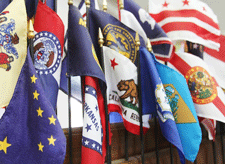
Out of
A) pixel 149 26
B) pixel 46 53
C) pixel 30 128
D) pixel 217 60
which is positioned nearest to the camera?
pixel 30 128

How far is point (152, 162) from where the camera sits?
52.4 inches

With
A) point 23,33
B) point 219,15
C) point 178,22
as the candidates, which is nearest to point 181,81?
point 178,22

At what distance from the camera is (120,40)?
1.15 metres

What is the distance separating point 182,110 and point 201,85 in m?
0.30

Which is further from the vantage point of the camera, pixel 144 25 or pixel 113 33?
pixel 144 25

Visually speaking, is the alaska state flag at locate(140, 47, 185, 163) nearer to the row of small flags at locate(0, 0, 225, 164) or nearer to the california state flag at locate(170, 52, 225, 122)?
the row of small flags at locate(0, 0, 225, 164)

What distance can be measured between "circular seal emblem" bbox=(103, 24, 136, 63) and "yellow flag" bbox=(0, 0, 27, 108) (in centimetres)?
40

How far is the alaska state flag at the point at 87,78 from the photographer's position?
908 millimetres

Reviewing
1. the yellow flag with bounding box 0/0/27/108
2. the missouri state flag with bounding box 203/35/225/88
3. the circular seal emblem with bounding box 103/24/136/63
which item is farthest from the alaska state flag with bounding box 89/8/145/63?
the missouri state flag with bounding box 203/35/225/88

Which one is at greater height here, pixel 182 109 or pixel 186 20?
pixel 186 20

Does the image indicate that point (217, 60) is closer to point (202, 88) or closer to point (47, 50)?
point (202, 88)

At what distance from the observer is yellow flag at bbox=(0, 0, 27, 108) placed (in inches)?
30.0

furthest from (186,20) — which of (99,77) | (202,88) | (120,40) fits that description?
(99,77)

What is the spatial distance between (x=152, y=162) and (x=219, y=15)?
1.63 m
